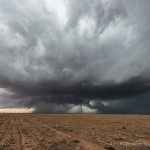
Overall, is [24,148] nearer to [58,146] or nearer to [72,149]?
[58,146]

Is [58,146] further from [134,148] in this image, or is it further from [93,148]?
[134,148]

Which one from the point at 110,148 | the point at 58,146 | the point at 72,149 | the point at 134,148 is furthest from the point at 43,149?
the point at 134,148

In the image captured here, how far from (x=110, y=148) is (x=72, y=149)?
106 inches

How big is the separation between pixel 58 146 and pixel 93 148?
92.6 inches

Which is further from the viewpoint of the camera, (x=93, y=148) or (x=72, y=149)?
(x=93, y=148)

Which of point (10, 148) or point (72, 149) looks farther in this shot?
point (10, 148)

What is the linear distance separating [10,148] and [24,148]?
3.19 feet

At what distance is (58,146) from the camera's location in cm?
2069

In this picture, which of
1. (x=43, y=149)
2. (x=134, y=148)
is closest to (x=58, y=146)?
(x=43, y=149)

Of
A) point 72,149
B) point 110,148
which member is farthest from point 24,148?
point 110,148

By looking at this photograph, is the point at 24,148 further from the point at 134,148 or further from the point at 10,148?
the point at 134,148

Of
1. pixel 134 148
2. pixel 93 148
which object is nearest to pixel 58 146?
pixel 93 148

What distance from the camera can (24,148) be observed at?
72.5 ft

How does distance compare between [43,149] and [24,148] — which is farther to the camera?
[24,148]
